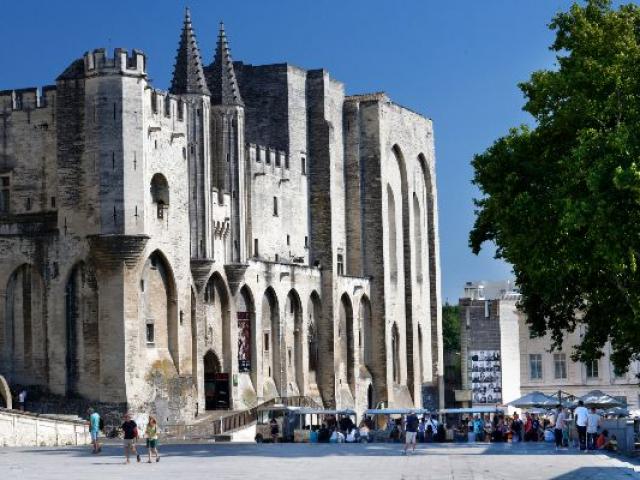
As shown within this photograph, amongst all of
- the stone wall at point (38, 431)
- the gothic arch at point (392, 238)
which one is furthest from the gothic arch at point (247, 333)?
the gothic arch at point (392, 238)

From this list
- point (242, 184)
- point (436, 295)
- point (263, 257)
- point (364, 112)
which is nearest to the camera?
point (242, 184)

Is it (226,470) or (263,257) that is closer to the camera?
(226,470)

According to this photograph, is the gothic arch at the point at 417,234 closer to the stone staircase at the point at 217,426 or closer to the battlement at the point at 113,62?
the stone staircase at the point at 217,426

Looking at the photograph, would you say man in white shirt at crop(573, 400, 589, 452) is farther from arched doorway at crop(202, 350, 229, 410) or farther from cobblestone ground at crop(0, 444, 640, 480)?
arched doorway at crop(202, 350, 229, 410)

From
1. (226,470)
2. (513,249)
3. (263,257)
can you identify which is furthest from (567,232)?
(263,257)

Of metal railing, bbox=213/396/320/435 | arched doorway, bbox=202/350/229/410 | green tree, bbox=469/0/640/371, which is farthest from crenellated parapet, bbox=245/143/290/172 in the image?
green tree, bbox=469/0/640/371

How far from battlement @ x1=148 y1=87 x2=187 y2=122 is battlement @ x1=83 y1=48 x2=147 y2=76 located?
6.96ft

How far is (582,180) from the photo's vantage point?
48.6 meters

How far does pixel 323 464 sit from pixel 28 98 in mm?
30846

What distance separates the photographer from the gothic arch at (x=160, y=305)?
66.1 metres

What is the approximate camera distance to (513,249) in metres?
50.8

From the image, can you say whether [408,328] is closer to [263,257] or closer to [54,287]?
[263,257]

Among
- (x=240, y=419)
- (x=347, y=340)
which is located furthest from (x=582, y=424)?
(x=347, y=340)

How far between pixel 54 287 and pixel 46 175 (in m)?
4.57
